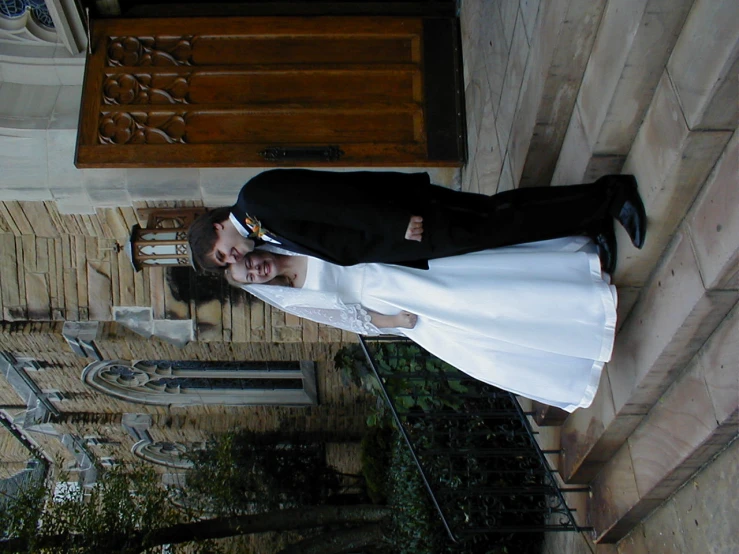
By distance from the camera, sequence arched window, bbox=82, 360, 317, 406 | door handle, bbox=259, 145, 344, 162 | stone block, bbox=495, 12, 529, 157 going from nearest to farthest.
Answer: stone block, bbox=495, 12, 529, 157
door handle, bbox=259, 145, 344, 162
arched window, bbox=82, 360, 317, 406

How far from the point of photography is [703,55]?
245cm

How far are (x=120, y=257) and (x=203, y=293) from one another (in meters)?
0.80

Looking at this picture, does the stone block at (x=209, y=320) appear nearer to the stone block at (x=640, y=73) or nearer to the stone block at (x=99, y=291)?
the stone block at (x=99, y=291)

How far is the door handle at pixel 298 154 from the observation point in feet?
17.2

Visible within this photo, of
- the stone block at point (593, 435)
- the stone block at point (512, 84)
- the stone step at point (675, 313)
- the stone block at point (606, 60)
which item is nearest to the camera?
the stone step at point (675, 313)

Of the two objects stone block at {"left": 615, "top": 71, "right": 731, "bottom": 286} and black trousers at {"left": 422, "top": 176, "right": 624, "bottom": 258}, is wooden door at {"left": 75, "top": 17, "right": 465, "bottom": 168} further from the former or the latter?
stone block at {"left": 615, "top": 71, "right": 731, "bottom": 286}

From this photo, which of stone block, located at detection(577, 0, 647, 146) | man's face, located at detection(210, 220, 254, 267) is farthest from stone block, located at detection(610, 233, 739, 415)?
man's face, located at detection(210, 220, 254, 267)

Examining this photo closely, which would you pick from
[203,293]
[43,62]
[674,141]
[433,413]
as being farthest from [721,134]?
[43,62]

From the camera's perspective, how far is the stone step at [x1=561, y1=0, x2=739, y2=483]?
2.45 metres

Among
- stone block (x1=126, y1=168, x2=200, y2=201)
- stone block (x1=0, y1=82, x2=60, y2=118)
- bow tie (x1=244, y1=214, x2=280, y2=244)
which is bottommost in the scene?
stone block (x1=126, y1=168, x2=200, y2=201)

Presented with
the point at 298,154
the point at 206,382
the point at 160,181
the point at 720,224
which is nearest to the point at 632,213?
the point at 720,224

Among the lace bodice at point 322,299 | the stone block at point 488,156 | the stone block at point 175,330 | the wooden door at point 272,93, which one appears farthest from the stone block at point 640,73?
the stone block at point 175,330

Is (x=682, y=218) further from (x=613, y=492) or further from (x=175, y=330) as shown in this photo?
(x=175, y=330)

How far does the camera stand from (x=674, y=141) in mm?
2676
